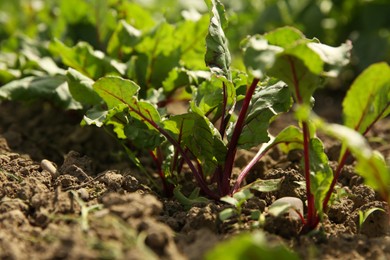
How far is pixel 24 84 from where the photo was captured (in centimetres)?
288

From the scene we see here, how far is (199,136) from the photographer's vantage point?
7.34 ft

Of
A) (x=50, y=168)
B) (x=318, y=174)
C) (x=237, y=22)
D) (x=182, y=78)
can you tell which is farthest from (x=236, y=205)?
(x=237, y=22)

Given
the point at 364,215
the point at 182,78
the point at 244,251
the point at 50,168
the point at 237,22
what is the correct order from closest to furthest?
the point at 244,251, the point at 364,215, the point at 50,168, the point at 182,78, the point at 237,22

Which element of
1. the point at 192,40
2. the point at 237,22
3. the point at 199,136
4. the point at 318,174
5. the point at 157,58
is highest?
the point at 237,22

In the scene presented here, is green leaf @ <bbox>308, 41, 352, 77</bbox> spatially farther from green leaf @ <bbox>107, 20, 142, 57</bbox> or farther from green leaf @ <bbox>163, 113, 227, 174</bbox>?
green leaf @ <bbox>107, 20, 142, 57</bbox>

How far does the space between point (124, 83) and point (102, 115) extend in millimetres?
213

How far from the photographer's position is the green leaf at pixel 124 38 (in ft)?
9.82

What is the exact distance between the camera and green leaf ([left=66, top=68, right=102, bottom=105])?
257cm

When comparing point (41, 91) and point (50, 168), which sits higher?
point (41, 91)

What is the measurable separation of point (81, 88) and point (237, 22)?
1411mm

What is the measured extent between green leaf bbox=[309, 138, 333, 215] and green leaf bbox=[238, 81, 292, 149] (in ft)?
0.79

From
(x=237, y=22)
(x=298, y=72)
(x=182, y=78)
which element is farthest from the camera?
(x=237, y=22)

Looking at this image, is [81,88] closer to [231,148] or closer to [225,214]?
[231,148]

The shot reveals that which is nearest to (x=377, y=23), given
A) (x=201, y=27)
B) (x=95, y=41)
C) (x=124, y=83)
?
(x=201, y=27)
